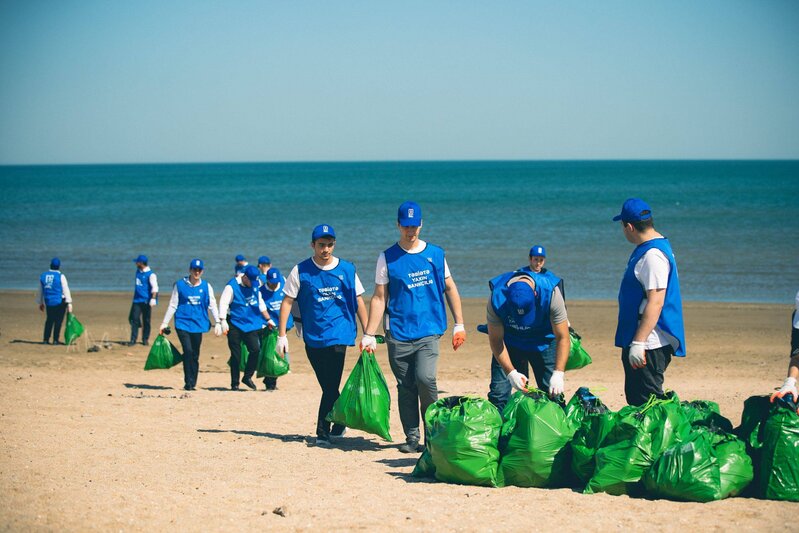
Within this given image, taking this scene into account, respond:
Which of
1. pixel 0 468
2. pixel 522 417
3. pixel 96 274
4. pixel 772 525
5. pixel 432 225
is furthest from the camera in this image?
pixel 432 225

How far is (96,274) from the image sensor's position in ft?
89.6

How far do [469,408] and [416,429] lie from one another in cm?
137

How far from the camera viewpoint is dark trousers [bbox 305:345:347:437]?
7.46m

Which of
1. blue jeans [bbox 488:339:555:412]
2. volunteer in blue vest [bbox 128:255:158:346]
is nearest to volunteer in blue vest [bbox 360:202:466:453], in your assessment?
blue jeans [bbox 488:339:555:412]

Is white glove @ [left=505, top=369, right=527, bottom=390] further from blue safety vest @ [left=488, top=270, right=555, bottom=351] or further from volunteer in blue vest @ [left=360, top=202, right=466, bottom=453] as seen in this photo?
volunteer in blue vest @ [left=360, top=202, right=466, bottom=453]

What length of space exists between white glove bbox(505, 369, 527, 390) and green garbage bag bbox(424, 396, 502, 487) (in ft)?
1.11

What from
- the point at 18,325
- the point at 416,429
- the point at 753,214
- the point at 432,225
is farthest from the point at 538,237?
the point at 416,429

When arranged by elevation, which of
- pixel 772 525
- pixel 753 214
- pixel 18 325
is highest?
pixel 753 214

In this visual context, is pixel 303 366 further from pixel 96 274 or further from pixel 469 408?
pixel 96 274

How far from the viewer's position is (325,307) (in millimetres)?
7441

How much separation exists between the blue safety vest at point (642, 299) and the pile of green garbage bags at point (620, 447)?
1.44 feet

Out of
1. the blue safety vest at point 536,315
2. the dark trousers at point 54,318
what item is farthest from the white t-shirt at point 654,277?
the dark trousers at point 54,318

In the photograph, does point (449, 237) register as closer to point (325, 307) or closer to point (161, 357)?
point (161, 357)

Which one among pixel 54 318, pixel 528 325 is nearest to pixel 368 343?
pixel 528 325
